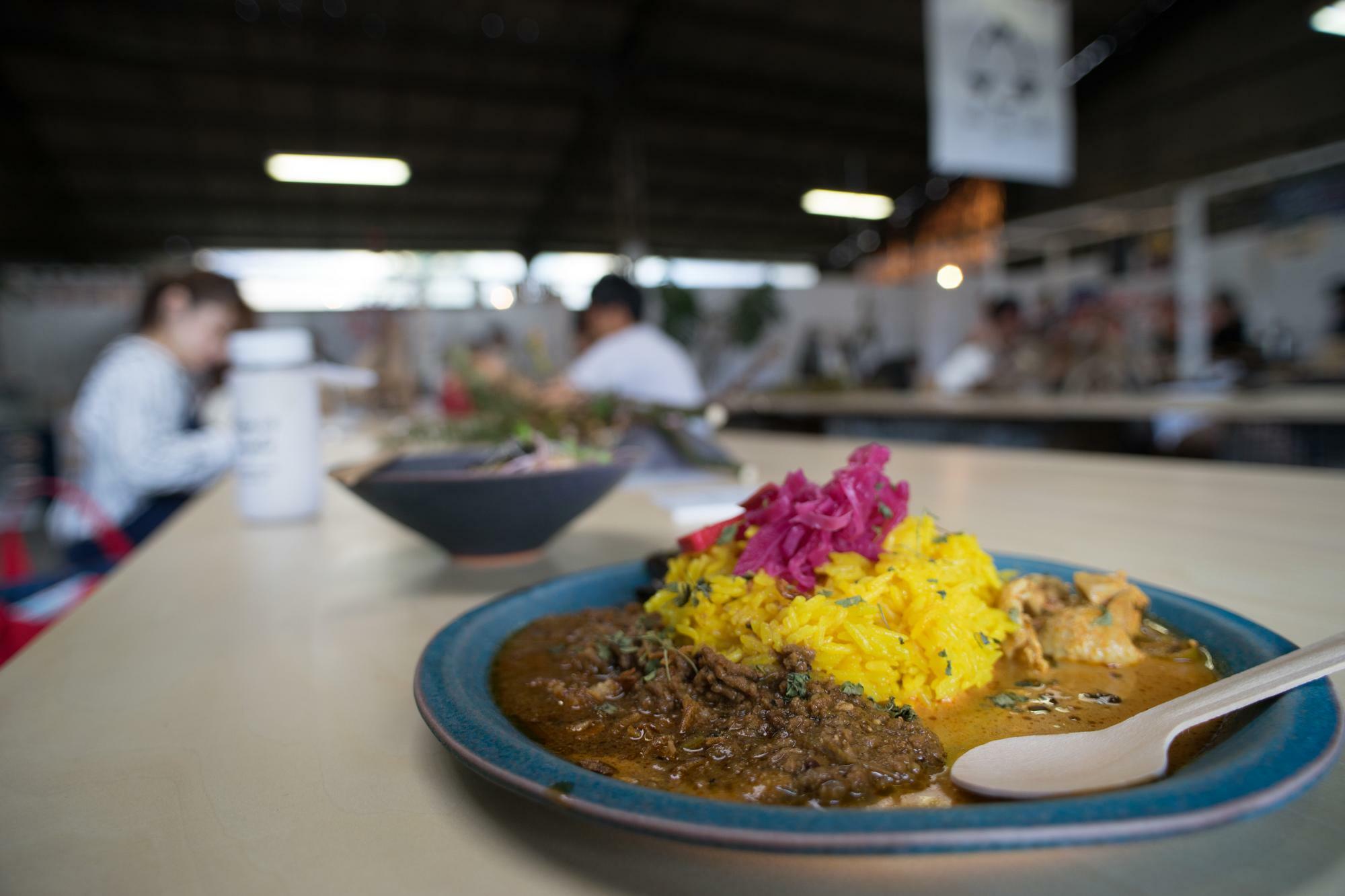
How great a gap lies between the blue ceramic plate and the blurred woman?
2365 mm

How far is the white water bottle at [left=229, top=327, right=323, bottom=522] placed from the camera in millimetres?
1362

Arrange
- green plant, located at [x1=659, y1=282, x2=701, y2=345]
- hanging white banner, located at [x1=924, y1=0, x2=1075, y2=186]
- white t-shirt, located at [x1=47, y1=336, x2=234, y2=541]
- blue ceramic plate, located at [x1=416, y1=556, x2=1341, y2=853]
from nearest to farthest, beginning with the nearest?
blue ceramic plate, located at [x1=416, y1=556, x2=1341, y2=853] < white t-shirt, located at [x1=47, y1=336, x2=234, y2=541] < hanging white banner, located at [x1=924, y1=0, x2=1075, y2=186] < green plant, located at [x1=659, y1=282, x2=701, y2=345]

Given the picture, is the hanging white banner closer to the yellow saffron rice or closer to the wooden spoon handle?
the yellow saffron rice

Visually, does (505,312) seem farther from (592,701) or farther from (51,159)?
(592,701)

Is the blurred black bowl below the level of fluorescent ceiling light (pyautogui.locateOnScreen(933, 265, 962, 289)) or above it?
below

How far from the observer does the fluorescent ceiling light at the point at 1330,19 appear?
8016mm

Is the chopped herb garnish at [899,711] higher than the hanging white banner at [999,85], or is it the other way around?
the hanging white banner at [999,85]

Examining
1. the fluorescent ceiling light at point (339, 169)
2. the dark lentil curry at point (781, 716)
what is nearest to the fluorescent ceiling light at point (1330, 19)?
the dark lentil curry at point (781, 716)

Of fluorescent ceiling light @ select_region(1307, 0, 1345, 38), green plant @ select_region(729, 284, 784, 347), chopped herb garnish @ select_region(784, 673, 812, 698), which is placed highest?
fluorescent ceiling light @ select_region(1307, 0, 1345, 38)

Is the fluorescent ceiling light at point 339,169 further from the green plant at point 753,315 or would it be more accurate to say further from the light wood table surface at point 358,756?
the light wood table surface at point 358,756

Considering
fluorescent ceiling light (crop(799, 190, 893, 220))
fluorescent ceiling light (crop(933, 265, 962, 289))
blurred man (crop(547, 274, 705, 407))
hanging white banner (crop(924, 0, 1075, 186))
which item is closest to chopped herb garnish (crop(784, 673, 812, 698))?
blurred man (crop(547, 274, 705, 407))

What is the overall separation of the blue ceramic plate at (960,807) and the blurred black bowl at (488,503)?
422mm

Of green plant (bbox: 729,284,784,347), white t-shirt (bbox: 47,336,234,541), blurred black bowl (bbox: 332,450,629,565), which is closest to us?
blurred black bowl (bbox: 332,450,629,565)

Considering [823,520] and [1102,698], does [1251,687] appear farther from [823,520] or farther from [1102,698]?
[823,520]
